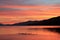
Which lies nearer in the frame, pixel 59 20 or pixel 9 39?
pixel 9 39

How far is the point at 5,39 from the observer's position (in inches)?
611

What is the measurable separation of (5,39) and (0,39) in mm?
364

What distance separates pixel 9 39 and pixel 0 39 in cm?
66

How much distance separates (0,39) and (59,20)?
14.6 meters

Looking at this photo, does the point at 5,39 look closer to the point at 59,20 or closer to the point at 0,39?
the point at 0,39

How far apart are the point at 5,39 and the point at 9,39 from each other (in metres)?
0.30

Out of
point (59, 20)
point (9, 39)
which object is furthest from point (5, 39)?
point (59, 20)

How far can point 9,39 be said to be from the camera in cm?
1562

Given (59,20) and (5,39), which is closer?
(5,39)

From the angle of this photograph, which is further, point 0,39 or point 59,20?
point 59,20

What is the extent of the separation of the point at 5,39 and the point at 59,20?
47.5 ft

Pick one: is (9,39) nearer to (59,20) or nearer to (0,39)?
(0,39)

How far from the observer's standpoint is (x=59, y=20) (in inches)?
1130
